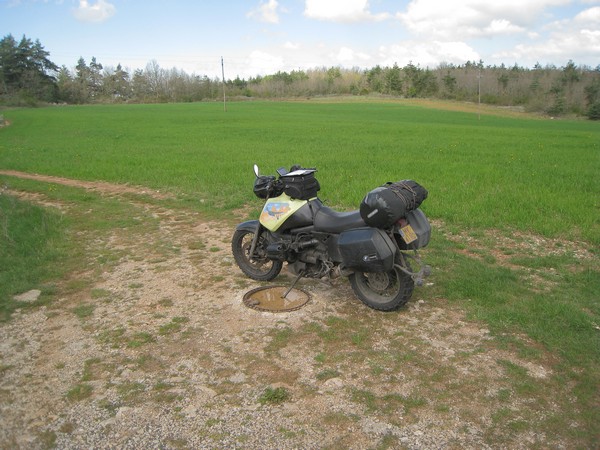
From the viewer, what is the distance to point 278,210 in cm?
542

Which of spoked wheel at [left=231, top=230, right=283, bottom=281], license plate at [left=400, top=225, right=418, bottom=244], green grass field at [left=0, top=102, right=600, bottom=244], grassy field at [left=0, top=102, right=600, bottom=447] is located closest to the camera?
grassy field at [left=0, top=102, right=600, bottom=447]

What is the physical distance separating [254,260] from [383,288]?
1.73 meters

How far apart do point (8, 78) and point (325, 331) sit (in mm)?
91808

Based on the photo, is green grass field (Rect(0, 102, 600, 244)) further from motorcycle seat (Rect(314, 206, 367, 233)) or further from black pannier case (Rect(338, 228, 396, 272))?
black pannier case (Rect(338, 228, 396, 272))

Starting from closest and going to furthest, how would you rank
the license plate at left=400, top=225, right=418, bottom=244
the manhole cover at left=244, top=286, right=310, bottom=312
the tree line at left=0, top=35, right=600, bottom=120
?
1. the license plate at left=400, top=225, right=418, bottom=244
2. the manhole cover at left=244, top=286, right=310, bottom=312
3. the tree line at left=0, top=35, right=600, bottom=120

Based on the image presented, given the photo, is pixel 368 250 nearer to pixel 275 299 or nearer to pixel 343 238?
pixel 343 238

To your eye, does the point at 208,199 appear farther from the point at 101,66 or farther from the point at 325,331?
the point at 101,66

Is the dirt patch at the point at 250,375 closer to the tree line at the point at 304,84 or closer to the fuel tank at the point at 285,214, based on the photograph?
the fuel tank at the point at 285,214

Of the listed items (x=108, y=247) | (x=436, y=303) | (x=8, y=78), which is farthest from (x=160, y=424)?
(x=8, y=78)

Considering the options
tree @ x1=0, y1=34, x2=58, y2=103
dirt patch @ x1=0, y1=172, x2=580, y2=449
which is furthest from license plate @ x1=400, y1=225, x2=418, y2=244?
tree @ x1=0, y1=34, x2=58, y2=103

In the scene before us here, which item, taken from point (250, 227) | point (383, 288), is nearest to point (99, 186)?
point (250, 227)

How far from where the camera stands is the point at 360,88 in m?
105

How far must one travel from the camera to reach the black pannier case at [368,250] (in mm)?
4531

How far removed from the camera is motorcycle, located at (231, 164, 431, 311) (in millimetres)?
4570
